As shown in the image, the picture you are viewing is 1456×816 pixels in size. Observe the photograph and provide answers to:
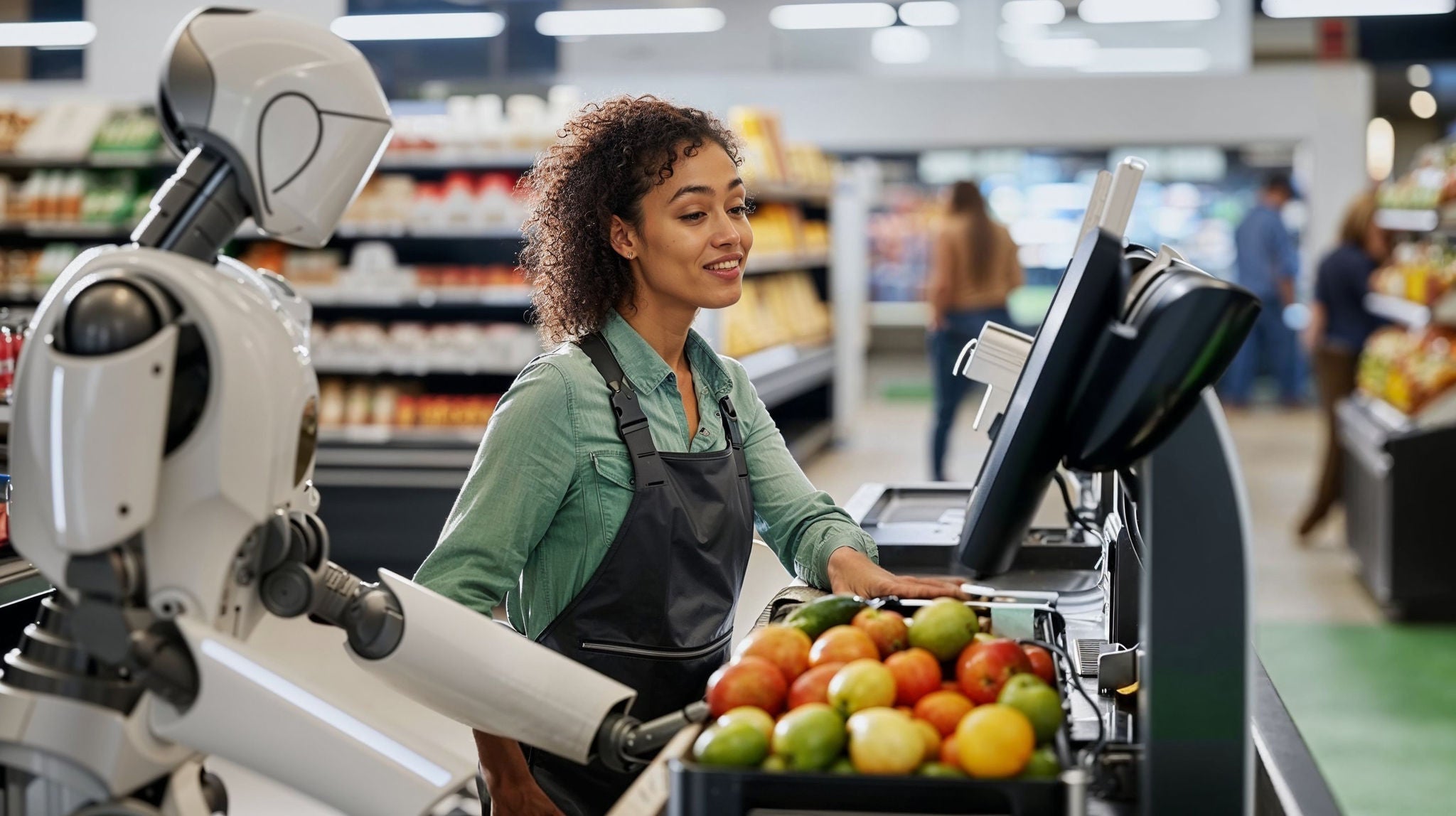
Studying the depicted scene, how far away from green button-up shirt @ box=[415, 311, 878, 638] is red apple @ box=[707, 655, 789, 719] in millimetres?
476

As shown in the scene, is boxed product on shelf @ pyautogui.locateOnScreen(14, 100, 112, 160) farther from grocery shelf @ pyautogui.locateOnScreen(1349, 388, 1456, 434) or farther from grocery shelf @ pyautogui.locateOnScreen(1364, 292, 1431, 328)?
grocery shelf @ pyautogui.locateOnScreen(1364, 292, 1431, 328)

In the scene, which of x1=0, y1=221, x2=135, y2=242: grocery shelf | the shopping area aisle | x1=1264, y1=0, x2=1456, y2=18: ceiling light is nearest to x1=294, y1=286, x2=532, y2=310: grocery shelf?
x1=0, y1=221, x2=135, y2=242: grocery shelf

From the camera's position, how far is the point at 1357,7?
41.2 ft

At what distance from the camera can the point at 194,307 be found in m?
1.32

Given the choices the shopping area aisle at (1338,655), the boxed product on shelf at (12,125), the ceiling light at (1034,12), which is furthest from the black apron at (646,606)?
the ceiling light at (1034,12)

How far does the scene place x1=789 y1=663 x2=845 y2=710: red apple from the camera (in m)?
1.44

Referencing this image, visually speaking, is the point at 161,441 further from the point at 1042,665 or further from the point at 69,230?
the point at 69,230

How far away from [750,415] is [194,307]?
1083 millimetres

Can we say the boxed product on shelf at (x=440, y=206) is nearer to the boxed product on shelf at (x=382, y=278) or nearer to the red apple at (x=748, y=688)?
the boxed product on shelf at (x=382, y=278)

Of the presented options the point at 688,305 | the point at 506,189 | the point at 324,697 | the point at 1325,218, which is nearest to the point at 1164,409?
the point at 324,697

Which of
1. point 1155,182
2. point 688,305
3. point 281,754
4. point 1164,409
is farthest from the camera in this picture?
point 1155,182

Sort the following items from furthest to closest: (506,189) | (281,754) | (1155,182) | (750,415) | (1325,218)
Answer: (1155,182) → (1325,218) → (506,189) → (750,415) → (281,754)

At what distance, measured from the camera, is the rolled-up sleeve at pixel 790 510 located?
7.18ft

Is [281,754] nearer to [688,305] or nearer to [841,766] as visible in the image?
[841,766]
